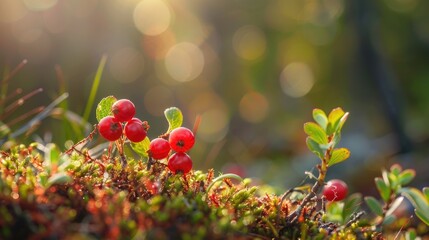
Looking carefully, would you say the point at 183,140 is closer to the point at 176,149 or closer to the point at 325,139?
the point at 176,149

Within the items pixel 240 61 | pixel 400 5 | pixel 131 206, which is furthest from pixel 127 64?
pixel 131 206

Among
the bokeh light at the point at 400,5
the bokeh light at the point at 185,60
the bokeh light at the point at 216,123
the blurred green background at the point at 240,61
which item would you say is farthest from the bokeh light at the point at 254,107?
the bokeh light at the point at 400,5

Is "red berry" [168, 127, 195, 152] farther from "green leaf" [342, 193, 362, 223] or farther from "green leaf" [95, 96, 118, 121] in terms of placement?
"green leaf" [342, 193, 362, 223]

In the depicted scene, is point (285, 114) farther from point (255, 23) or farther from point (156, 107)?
point (156, 107)

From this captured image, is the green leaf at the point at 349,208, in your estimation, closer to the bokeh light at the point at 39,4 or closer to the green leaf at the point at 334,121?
the green leaf at the point at 334,121

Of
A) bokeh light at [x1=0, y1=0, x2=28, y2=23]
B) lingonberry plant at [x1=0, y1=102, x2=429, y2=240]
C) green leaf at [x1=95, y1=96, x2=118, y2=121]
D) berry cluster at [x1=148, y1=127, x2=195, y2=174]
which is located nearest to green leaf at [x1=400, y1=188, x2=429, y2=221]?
lingonberry plant at [x1=0, y1=102, x2=429, y2=240]

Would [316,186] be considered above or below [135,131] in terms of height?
below

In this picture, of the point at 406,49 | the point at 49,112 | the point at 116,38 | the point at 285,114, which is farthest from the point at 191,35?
the point at 49,112
